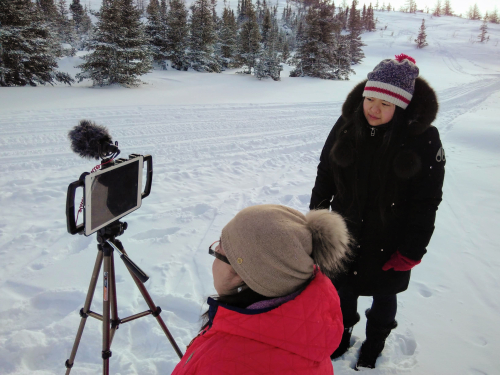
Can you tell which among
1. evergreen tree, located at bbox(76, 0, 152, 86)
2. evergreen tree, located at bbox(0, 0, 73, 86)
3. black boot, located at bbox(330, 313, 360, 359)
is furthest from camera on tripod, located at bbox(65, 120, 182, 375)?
evergreen tree, located at bbox(0, 0, 73, 86)

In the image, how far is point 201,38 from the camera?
74.4 feet

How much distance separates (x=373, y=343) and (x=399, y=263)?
71 centimetres

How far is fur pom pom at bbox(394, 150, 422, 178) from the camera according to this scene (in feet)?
5.67

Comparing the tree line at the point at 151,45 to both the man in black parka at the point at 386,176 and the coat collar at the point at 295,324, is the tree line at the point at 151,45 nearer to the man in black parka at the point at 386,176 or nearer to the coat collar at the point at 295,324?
the man in black parka at the point at 386,176

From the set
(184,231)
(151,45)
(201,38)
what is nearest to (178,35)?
(201,38)

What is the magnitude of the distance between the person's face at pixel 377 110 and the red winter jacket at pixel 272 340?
1.12 meters

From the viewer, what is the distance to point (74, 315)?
2.47 meters

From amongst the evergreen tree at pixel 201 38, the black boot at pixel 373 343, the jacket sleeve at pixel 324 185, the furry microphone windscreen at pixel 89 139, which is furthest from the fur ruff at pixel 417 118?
the evergreen tree at pixel 201 38

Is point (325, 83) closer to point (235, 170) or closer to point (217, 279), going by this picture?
point (235, 170)

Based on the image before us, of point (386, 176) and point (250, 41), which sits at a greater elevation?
point (250, 41)

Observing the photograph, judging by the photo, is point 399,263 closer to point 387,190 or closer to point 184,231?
point 387,190

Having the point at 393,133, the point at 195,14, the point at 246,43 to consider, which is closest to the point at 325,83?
the point at 246,43

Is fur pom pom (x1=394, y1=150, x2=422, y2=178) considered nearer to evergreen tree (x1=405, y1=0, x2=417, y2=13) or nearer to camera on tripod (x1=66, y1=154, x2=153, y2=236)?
camera on tripod (x1=66, y1=154, x2=153, y2=236)

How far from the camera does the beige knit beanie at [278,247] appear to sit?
1066 mm
